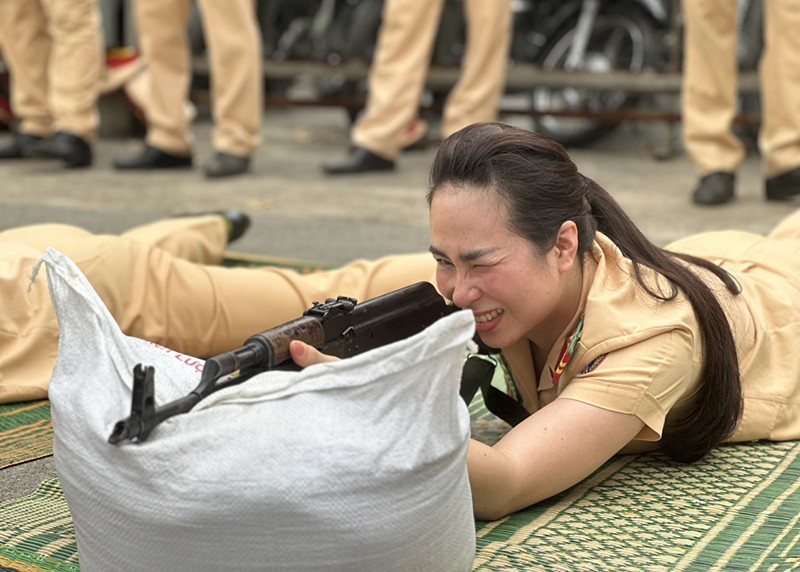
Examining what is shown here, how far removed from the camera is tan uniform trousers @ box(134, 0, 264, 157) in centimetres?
584

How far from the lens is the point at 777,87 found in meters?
4.84

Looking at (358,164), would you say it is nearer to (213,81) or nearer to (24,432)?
(213,81)

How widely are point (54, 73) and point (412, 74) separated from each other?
193 centimetres

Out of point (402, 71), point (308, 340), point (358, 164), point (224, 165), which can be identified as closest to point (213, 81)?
point (224, 165)

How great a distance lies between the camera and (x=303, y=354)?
186 cm

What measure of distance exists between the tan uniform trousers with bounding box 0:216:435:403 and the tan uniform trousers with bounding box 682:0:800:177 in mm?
2277

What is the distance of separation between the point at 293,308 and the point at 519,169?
108cm

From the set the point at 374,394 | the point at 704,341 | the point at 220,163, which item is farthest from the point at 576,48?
the point at 374,394

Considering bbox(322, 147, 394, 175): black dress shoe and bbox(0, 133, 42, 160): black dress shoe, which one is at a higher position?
bbox(322, 147, 394, 175): black dress shoe

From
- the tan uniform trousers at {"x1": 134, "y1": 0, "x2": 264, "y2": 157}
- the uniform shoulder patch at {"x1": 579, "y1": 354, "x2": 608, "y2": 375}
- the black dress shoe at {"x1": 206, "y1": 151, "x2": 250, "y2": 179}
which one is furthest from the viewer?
the black dress shoe at {"x1": 206, "y1": 151, "x2": 250, "y2": 179}

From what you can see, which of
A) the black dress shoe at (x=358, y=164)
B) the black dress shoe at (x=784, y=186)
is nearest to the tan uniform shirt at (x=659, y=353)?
the black dress shoe at (x=784, y=186)

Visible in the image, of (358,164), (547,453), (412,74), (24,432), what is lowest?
(358,164)

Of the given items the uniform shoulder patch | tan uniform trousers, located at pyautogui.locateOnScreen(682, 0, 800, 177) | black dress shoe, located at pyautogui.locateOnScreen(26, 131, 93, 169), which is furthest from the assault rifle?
black dress shoe, located at pyautogui.locateOnScreen(26, 131, 93, 169)

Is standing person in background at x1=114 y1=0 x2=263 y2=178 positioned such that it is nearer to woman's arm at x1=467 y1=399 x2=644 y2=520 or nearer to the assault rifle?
the assault rifle
